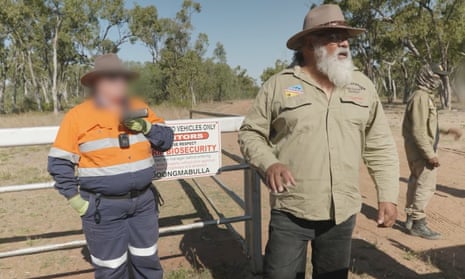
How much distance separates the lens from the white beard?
6.23ft

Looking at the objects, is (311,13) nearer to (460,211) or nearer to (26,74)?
(460,211)

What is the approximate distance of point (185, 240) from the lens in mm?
3941

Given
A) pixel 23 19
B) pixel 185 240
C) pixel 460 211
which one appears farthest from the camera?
pixel 23 19

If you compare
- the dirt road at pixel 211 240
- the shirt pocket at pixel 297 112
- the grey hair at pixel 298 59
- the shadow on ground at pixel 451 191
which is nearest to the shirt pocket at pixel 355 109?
the shirt pocket at pixel 297 112

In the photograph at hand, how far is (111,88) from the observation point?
2.08 meters

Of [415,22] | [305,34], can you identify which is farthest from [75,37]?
[305,34]

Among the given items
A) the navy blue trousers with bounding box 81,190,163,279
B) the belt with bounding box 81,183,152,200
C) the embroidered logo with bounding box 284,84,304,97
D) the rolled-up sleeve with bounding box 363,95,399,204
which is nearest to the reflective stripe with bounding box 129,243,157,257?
the navy blue trousers with bounding box 81,190,163,279

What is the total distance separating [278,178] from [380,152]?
0.74 m

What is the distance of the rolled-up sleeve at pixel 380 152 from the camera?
2.04 meters

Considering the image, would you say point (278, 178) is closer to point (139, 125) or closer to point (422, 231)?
point (139, 125)

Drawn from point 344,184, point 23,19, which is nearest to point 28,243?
point 344,184

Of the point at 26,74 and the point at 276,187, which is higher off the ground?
the point at 26,74

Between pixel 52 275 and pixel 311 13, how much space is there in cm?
292

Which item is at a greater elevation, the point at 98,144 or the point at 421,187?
the point at 98,144
